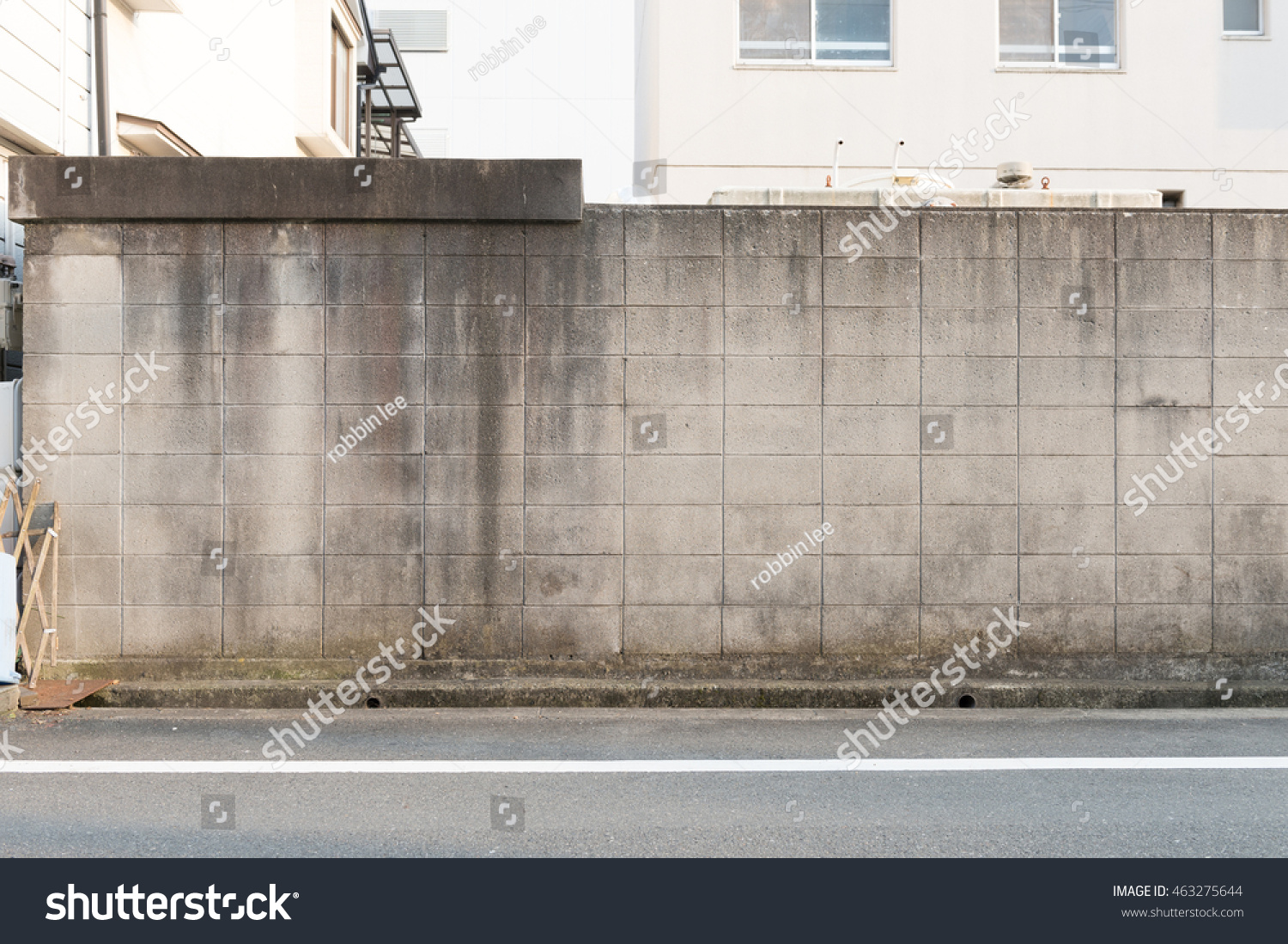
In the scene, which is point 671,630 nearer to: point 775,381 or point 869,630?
point 869,630

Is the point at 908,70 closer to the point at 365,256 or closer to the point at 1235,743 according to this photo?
the point at 365,256

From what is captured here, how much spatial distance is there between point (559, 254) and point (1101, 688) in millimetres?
4418

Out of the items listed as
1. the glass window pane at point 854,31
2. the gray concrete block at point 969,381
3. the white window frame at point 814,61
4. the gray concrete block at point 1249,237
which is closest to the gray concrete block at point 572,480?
the gray concrete block at point 969,381

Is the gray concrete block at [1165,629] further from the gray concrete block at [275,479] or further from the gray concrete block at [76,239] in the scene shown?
the gray concrete block at [76,239]

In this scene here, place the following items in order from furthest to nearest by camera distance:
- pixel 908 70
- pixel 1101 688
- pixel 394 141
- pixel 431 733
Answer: pixel 394 141, pixel 908 70, pixel 1101 688, pixel 431 733

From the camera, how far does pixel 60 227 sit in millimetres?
6098

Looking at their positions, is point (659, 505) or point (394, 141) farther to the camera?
point (394, 141)

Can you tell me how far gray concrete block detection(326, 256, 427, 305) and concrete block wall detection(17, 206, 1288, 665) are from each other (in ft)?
0.07

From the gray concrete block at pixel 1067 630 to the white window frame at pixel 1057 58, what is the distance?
814cm

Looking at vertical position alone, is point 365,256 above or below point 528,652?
above

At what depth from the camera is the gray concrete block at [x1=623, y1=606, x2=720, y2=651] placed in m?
6.20

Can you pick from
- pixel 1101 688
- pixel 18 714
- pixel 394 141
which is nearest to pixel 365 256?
pixel 18 714

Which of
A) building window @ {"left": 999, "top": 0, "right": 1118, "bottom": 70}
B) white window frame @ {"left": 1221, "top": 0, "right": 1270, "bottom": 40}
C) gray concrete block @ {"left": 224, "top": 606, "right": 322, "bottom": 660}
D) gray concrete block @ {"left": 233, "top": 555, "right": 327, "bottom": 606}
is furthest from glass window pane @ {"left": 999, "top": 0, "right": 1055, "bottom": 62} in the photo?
gray concrete block @ {"left": 224, "top": 606, "right": 322, "bottom": 660}

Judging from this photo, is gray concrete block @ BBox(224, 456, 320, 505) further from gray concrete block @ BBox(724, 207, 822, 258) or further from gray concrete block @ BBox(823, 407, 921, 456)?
gray concrete block @ BBox(823, 407, 921, 456)
